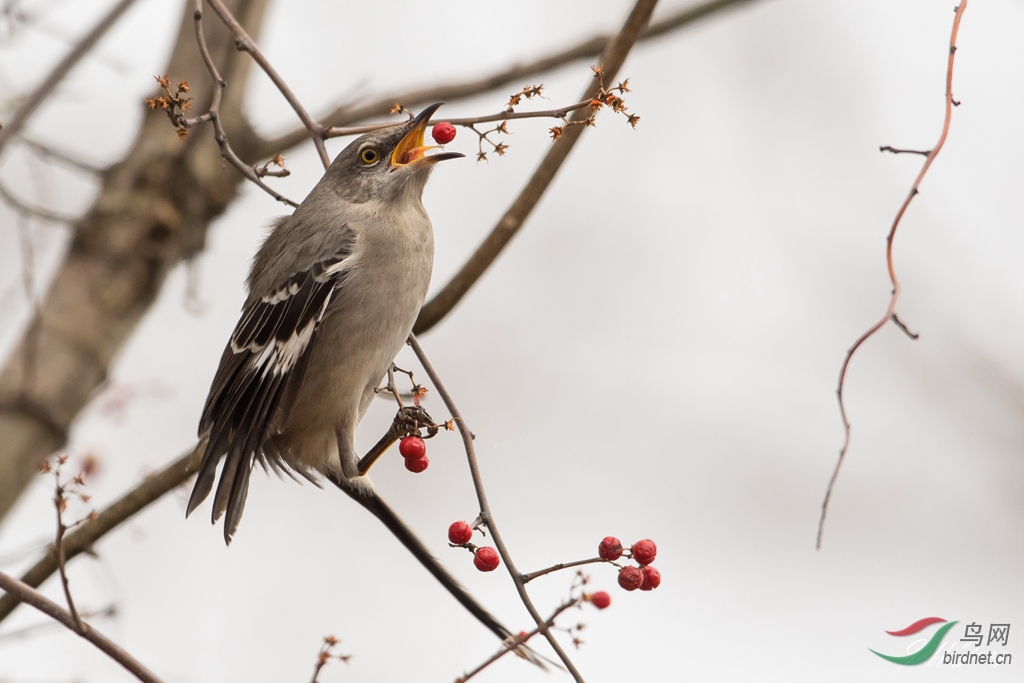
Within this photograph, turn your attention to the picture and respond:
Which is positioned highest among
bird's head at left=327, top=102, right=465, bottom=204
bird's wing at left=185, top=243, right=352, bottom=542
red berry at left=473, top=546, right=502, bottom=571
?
bird's head at left=327, top=102, right=465, bottom=204

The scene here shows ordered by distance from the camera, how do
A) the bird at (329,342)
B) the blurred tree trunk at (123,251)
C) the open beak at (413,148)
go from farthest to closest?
the blurred tree trunk at (123,251) < the open beak at (413,148) < the bird at (329,342)

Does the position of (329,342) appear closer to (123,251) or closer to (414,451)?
(414,451)

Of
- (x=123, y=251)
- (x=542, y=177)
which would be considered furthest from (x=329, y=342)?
(x=123, y=251)

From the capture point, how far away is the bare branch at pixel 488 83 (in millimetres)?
4539

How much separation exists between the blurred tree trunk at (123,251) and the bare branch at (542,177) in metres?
1.74

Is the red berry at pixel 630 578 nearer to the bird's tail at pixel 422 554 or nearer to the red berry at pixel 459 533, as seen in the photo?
the bird's tail at pixel 422 554

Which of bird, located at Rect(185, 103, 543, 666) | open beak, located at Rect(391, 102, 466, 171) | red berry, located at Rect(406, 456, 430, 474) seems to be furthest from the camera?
open beak, located at Rect(391, 102, 466, 171)

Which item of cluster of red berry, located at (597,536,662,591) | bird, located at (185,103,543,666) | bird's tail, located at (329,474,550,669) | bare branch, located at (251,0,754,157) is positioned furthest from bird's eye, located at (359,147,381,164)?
cluster of red berry, located at (597,536,662,591)

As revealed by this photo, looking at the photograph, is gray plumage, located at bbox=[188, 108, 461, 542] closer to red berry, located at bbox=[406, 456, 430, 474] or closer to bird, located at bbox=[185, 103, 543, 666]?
bird, located at bbox=[185, 103, 543, 666]

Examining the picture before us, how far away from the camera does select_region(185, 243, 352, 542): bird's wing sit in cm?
298

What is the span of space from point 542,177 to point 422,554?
3.99 ft

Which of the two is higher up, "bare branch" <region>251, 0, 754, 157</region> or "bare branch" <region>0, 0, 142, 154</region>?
"bare branch" <region>251, 0, 754, 157</region>

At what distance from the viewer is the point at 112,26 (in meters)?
3.71

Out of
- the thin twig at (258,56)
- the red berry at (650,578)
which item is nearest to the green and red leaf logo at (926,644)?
the red berry at (650,578)
